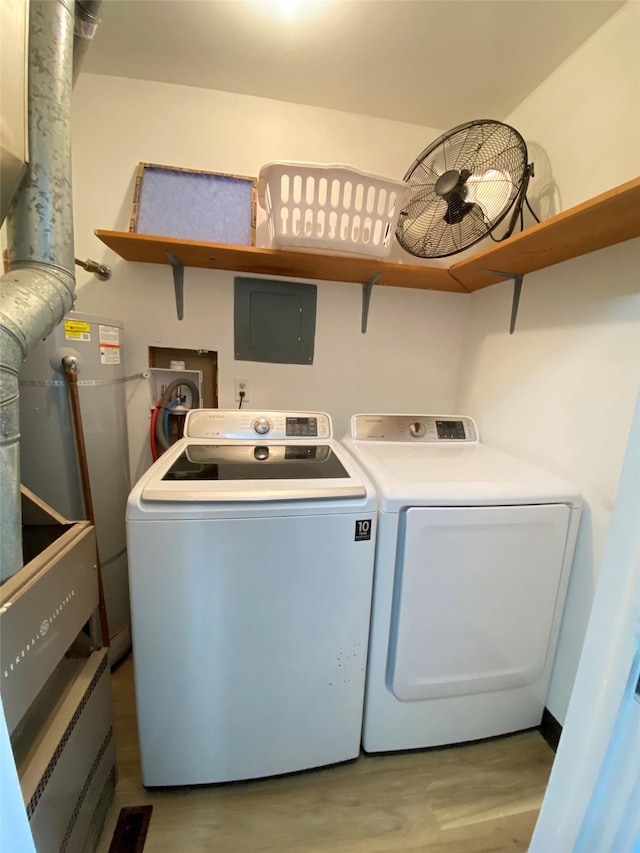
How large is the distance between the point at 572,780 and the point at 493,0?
2021mm

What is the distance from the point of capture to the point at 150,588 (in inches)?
37.2

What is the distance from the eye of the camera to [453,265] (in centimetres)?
157

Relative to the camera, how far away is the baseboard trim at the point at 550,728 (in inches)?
51.7

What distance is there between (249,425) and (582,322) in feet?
4.34

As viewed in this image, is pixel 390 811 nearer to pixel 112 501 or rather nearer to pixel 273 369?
pixel 112 501

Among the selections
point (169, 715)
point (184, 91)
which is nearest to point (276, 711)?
point (169, 715)

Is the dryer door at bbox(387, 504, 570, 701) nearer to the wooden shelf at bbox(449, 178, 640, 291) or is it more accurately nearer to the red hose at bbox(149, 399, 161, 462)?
the wooden shelf at bbox(449, 178, 640, 291)

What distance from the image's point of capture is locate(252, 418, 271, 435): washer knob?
1.52 meters

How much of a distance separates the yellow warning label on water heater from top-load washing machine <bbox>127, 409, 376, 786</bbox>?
0.63 metres

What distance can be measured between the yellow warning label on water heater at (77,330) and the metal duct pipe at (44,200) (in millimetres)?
390

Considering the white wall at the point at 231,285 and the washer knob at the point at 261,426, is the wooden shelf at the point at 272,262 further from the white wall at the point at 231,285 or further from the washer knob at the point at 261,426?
the washer knob at the point at 261,426

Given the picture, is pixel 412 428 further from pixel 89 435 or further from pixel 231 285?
pixel 89 435

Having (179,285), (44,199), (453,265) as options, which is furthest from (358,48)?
(44,199)

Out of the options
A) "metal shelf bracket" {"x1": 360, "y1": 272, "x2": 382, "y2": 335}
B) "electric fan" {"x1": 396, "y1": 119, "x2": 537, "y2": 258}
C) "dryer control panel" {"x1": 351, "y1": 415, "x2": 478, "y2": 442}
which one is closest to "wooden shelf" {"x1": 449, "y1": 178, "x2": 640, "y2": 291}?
"electric fan" {"x1": 396, "y1": 119, "x2": 537, "y2": 258}
